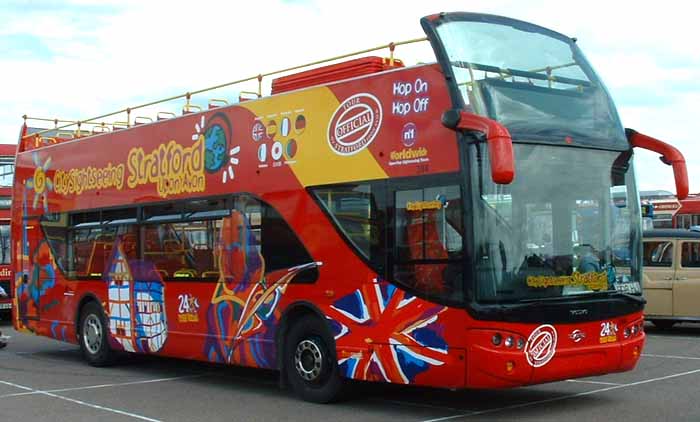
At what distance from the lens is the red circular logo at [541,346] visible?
8.91 metres

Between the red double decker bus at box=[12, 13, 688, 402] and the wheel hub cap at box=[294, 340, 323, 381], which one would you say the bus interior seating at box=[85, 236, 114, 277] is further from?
the wheel hub cap at box=[294, 340, 323, 381]

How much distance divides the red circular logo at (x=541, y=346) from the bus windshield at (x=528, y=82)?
1.86 meters

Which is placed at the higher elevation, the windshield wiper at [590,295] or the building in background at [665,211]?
the building in background at [665,211]

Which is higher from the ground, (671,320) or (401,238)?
(401,238)

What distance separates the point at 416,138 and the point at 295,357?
2994 millimetres

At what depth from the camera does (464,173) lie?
8953mm

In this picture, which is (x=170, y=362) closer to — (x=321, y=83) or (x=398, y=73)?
(x=321, y=83)

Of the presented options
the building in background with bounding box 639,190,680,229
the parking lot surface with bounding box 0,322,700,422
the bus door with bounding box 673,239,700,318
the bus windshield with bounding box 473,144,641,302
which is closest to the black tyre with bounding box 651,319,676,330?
the bus door with bounding box 673,239,700,318

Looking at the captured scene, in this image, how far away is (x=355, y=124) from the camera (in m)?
10.3

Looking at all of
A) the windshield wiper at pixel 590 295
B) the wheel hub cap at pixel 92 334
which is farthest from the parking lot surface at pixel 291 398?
the windshield wiper at pixel 590 295

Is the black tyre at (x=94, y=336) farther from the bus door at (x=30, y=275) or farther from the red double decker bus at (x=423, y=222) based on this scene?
the red double decker bus at (x=423, y=222)

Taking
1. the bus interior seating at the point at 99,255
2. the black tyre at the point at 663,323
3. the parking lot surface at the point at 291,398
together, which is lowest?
the parking lot surface at the point at 291,398

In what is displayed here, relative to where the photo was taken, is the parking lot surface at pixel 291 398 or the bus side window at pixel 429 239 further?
the parking lot surface at pixel 291 398

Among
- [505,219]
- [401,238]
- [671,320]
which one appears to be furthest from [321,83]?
[671,320]
